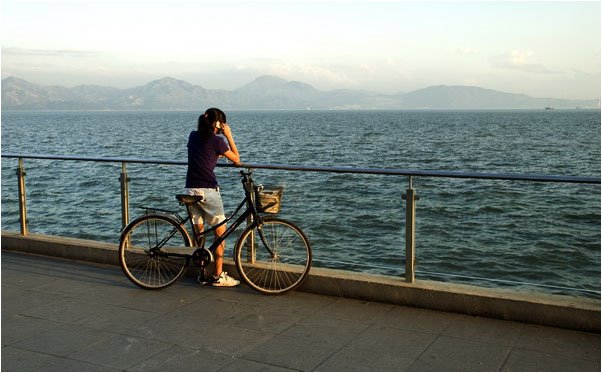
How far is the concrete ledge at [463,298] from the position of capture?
18.7 ft

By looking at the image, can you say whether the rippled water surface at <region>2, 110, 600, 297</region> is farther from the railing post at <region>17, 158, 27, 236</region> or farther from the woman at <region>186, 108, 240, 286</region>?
the woman at <region>186, 108, 240, 286</region>

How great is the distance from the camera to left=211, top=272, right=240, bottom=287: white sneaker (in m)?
7.07

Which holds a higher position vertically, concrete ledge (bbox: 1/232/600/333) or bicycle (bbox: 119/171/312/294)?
bicycle (bbox: 119/171/312/294)

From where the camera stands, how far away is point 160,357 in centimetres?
515

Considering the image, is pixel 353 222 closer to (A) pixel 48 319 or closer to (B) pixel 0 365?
(A) pixel 48 319

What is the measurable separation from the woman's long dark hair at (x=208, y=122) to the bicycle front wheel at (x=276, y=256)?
0.94 metres

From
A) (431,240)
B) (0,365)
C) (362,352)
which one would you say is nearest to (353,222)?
(431,240)

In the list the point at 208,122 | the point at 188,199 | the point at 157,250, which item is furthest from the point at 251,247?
the point at 208,122

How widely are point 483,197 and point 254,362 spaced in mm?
2605

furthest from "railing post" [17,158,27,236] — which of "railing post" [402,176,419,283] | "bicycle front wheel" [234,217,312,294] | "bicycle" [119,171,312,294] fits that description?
"railing post" [402,176,419,283]

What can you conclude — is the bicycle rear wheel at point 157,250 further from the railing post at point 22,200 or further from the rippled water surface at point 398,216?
the railing post at point 22,200

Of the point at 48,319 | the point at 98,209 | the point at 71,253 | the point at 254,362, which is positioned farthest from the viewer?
the point at 98,209

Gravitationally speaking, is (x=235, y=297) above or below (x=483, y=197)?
below

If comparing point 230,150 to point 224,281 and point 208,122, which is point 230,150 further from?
point 224,281
